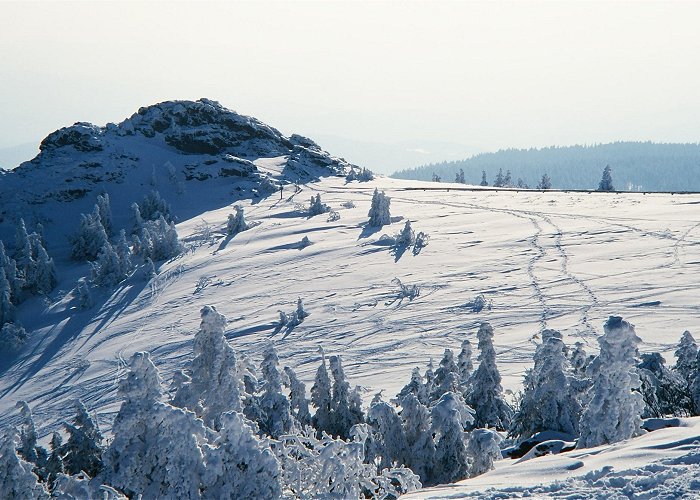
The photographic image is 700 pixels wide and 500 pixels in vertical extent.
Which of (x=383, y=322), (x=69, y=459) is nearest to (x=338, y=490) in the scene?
(x=69, y=459)

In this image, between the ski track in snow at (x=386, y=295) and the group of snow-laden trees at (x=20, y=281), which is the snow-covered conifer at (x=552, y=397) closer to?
the ski track in snow at (x=386, y=295)

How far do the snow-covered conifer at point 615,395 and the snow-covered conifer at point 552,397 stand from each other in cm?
336

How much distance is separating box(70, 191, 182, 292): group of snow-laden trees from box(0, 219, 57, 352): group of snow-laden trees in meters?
3.96

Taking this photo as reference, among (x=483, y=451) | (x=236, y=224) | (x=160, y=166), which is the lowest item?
(x=483, y=451)

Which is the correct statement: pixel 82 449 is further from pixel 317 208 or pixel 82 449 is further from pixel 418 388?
pixel 317 208

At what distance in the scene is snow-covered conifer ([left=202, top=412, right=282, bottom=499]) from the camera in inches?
320

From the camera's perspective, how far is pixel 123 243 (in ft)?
177

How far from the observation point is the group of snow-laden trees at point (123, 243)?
5209 cm

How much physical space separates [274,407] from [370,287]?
22.7 meters

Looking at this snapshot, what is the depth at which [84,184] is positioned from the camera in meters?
80.9

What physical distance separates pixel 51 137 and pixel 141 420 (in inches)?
3600

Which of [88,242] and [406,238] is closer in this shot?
[406,238]

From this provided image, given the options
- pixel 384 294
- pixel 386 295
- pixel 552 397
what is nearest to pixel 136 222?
pixel 384 294

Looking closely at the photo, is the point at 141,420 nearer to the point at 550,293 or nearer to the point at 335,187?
the point at 550,293
